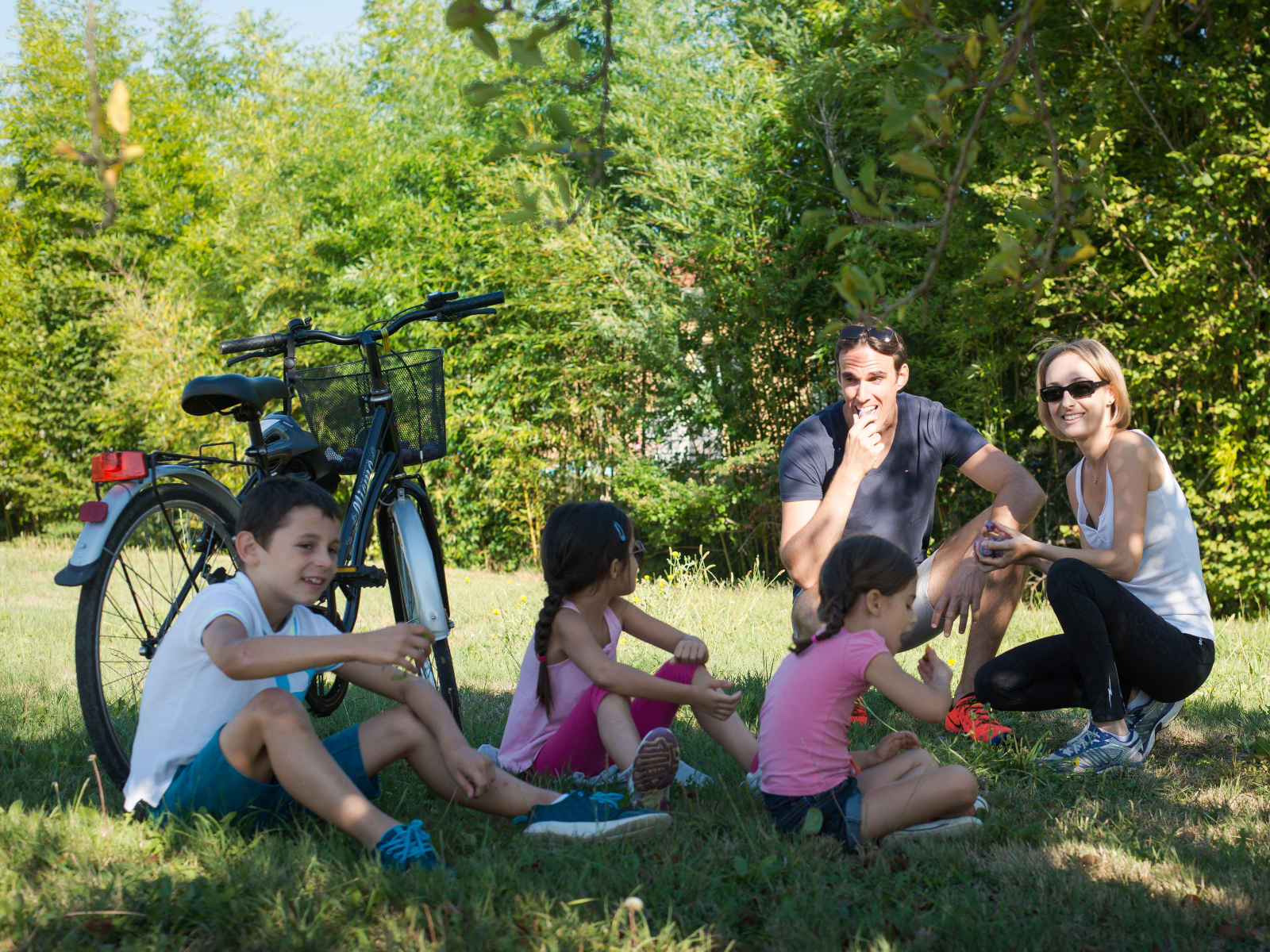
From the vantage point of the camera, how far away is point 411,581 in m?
3.37

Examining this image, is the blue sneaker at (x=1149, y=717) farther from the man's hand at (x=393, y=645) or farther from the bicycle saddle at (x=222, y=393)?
the bicycle saddle at (x=222, y=393)

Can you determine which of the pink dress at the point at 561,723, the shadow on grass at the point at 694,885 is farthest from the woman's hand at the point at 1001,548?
the pink dress at the point at 561,723

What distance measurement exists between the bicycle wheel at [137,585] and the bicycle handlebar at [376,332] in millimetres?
595

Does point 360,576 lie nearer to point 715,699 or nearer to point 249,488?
point 249,488

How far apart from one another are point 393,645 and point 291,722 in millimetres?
272

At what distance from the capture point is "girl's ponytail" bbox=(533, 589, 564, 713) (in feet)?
9.90

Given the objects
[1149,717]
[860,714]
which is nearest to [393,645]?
[860,714]

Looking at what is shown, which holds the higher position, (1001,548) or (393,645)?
(393,645)

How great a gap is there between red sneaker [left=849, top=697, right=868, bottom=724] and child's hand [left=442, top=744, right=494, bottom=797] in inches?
62.3

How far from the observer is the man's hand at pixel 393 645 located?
2.34 metres

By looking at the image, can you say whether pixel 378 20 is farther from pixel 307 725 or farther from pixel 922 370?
pixel 307 725

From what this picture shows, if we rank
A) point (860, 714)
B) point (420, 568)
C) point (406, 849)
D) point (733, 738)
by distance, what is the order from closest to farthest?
1. point (406, 849)
2. point (733, 738)
3. point (420, 568)
4. point (860, 714)

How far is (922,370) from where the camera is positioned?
767 cm

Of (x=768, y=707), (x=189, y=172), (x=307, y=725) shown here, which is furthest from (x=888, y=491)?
(x=189, y=172)
